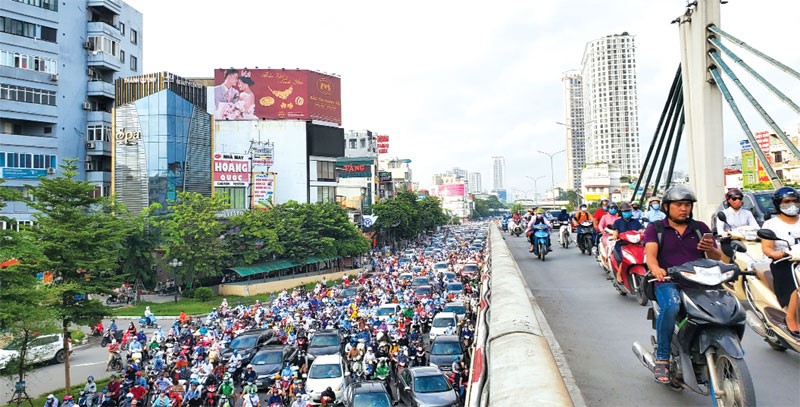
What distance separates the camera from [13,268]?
50.8 feet

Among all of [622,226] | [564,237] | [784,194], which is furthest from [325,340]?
A: [784,194]

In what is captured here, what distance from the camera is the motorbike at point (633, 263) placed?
7.90 meters

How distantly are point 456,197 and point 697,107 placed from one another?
563 feet

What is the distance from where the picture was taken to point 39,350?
17.9 meters

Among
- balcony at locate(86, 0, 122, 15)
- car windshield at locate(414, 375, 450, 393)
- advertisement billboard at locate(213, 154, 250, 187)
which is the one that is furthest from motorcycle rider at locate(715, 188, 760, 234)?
balcony at locate(86, 0, 122, 15)

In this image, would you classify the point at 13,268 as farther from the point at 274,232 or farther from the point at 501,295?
the point at 274,232

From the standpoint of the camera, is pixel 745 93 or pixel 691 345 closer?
pixel 691 345

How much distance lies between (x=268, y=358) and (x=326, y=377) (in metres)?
2.89

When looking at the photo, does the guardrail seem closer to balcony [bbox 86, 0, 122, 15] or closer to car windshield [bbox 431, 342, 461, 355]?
car windshield [bbox 431, 342, 461, 355]

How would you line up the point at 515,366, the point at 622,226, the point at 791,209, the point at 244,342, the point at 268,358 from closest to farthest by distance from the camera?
the point at 515,366, the point at 791,209, the point at 622,226, the point at 268,358, the point at 244,342

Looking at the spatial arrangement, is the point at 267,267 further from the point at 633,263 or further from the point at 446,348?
the point at 633,263

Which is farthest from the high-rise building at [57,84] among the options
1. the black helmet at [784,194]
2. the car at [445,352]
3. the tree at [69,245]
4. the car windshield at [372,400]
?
the black helmet at [784,194]

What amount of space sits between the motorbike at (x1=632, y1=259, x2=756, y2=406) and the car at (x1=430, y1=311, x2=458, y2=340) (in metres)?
14.0

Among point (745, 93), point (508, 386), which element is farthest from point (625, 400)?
point (745, 93)
